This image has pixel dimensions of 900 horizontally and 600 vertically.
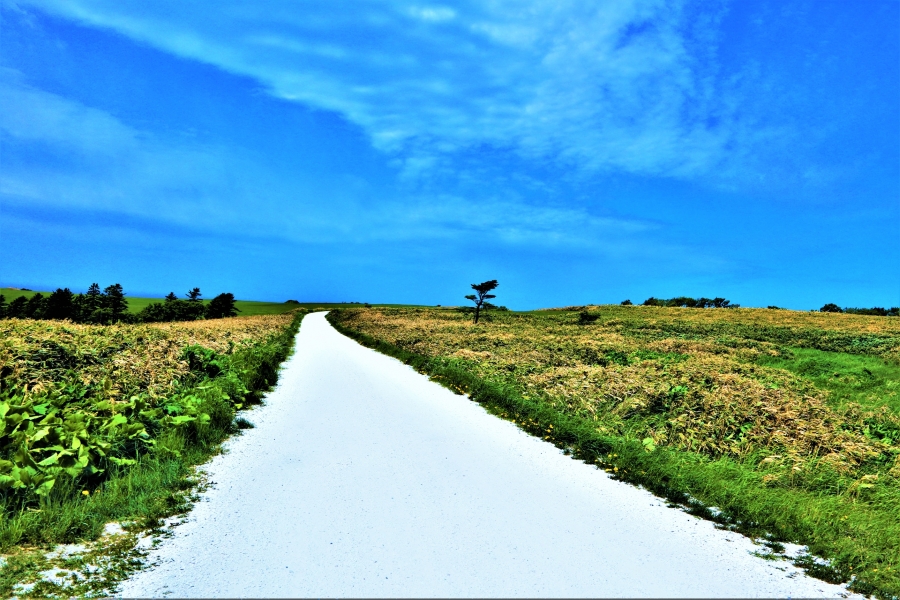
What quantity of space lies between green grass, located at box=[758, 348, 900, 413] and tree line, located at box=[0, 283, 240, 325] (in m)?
44.6

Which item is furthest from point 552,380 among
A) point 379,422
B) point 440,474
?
point 440,474

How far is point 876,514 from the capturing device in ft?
20.2

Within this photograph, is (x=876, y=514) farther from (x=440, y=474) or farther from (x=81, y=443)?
(x=81, y=443)

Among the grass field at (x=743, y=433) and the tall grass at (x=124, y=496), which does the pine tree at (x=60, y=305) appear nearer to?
the grass field at (x=743, y=433)

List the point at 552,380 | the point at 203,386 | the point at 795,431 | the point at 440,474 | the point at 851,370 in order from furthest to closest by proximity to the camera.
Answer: the point at 851,370, the point at 552,380, the point at 203,386, the point at 795,431, the point at 440,474

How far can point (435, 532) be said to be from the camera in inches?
195

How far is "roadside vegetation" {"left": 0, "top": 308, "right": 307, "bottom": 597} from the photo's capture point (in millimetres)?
5102

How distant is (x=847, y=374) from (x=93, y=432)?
22348 millimetres

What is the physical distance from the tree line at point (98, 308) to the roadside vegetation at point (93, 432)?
32.8 metres

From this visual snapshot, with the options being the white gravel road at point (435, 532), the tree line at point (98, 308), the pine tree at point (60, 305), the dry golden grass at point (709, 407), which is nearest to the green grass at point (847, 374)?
the dry golden grass at point (709, 407)

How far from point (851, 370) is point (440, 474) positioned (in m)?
18.7

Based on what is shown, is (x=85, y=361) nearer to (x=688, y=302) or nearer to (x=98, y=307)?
(x=98, y=307)

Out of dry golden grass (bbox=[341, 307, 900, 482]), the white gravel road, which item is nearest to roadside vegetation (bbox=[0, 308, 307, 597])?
the white gravel road

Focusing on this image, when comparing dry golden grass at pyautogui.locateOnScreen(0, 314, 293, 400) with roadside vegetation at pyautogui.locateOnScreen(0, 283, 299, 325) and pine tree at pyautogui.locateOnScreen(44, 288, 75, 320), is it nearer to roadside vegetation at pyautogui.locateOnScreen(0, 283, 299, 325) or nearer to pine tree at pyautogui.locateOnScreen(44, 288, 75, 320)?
roadside vegetation at pyautogui.locateOnScreen(0, 283, 299, 325)
